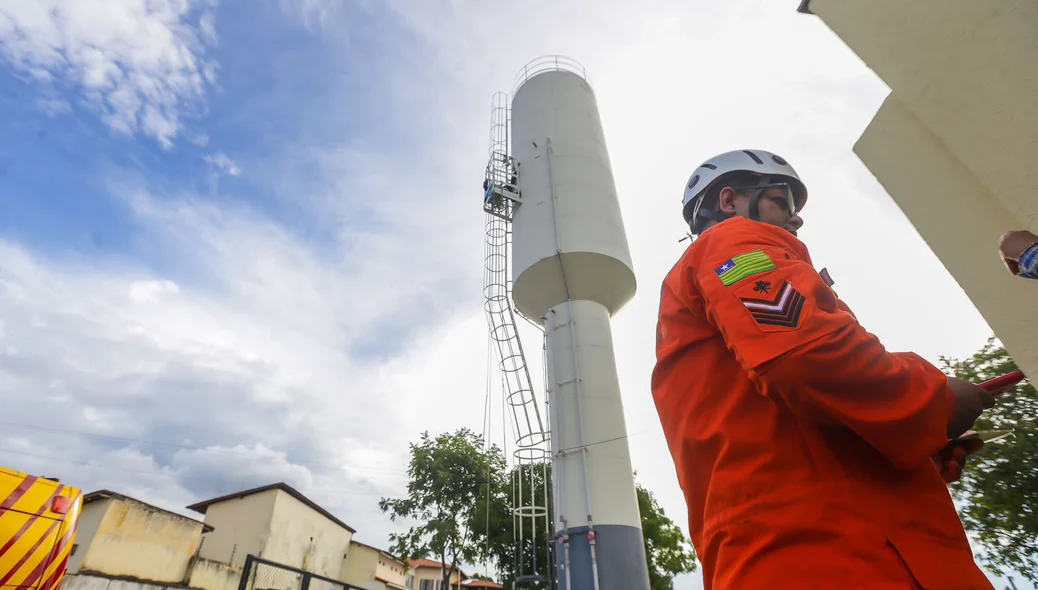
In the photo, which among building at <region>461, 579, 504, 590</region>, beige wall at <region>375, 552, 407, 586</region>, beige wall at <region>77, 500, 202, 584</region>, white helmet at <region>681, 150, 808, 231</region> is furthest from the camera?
beige wall at <region>375, 552, 407, 586</region>

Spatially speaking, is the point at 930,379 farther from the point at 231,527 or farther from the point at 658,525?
the point at 231,527

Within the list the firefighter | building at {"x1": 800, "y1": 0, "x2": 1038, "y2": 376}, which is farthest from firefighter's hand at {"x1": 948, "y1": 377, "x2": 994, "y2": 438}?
building at {"x1": 800, "y1": 0, "x2": 1038, "y2": 376}

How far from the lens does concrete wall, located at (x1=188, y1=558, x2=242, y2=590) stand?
17219 mm

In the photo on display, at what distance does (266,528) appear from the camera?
22797 mm

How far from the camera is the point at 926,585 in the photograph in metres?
0.99

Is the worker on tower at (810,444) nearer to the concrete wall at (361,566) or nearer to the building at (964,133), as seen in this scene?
→ the building at (964,133)

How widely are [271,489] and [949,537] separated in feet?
90.4

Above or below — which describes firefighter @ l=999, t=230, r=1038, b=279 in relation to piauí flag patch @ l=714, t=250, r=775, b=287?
above

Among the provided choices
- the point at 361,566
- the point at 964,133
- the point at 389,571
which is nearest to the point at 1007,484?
the point at 964,133

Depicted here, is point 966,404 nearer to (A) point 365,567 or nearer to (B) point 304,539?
(B) point 304,539

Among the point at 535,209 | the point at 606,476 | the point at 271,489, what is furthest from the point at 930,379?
the point at 271,489

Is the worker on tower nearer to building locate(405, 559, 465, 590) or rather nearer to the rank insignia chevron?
the rank insignia chevron

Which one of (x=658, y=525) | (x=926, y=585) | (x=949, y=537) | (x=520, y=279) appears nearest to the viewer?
(x=926, y=585)

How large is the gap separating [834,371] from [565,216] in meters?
10.1
